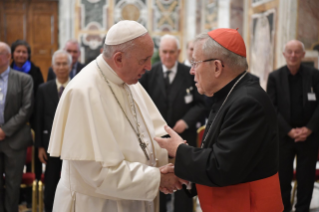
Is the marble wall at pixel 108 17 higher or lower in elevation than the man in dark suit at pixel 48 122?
higher

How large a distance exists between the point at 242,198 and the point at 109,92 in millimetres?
1058

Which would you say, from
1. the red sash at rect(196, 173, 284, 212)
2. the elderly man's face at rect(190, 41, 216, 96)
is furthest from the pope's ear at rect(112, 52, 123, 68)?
the red sash at rect(196, 173, 284, 212)

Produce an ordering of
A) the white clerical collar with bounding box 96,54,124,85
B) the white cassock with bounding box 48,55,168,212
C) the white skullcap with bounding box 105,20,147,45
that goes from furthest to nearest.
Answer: the white clerical collar with bounding box 96,54,124,85
the white skullcap with bounding box 105,20,147,45
the white cassock with bounding box 48,55,168,212

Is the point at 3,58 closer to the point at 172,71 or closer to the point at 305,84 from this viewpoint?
the point at 172,71

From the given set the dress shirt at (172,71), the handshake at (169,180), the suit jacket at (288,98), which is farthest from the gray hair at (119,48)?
the suit jacket at (288,98)

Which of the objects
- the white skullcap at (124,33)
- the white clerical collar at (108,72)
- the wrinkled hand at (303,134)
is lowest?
the wrinkled hand at (303,134)

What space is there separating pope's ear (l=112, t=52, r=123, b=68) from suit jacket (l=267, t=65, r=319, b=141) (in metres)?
2.91

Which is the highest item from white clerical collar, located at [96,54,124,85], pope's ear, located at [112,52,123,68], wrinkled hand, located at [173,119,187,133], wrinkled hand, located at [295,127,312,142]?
pope's ear, located at [112,52,123,68]

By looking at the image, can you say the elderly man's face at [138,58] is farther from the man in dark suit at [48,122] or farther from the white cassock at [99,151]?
the man in dark suit at [48,122]

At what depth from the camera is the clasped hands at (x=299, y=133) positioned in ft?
14.8

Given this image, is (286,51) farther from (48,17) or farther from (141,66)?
(48,17)

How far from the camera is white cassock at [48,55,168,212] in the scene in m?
2.17

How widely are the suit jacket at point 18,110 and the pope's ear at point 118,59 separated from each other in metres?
2.16

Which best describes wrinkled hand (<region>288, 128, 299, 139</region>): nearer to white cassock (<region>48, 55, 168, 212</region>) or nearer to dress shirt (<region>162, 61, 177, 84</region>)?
dress shirt (<region>162, 61, 177, 84</region>)
